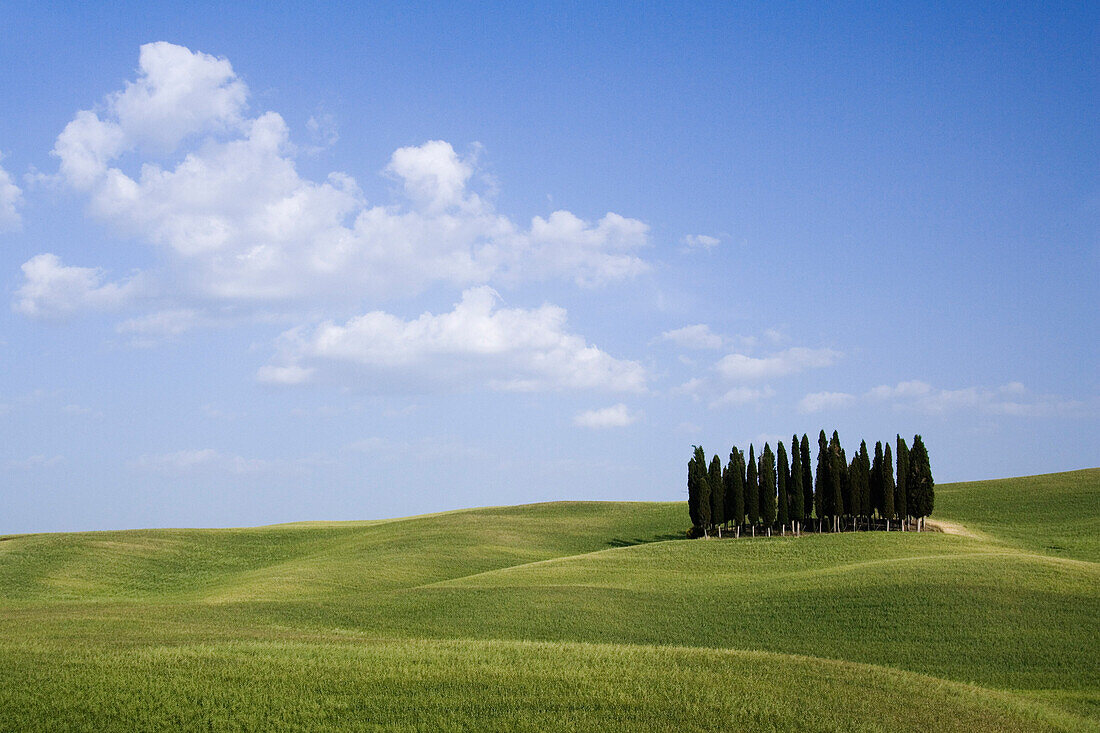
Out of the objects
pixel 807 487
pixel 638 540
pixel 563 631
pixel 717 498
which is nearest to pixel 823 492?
pixel 807 487

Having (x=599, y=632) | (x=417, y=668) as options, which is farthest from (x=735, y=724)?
(x=599, y=632)

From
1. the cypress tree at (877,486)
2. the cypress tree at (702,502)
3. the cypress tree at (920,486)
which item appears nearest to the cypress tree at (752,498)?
the cypress tree at (702,502)

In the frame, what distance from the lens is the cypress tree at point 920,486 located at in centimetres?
6794

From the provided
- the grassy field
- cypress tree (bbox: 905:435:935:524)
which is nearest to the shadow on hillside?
the grassy field

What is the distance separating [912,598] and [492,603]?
17.7 metres

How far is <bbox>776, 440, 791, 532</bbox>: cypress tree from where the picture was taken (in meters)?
69.5

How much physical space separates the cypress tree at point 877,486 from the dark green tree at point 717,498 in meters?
12.0

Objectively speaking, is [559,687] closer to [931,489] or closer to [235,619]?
[235,619]

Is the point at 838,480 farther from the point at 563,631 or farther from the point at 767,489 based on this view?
the point at 563,631

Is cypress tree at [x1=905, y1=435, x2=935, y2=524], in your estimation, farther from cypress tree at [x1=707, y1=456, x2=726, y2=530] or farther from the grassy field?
cypress tree at [x1=707, y1=456, x2=726, y2=530]

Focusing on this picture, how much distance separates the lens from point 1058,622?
103ft

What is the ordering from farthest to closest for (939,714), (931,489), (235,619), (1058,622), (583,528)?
1. (583,528)
2. (931,489)
3. (235,619)
4. (1058,622)
5. (939,714)

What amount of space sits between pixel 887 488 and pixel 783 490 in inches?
321

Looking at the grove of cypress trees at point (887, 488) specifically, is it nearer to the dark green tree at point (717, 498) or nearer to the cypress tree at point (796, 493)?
the cypress tree at point (796, 493)
